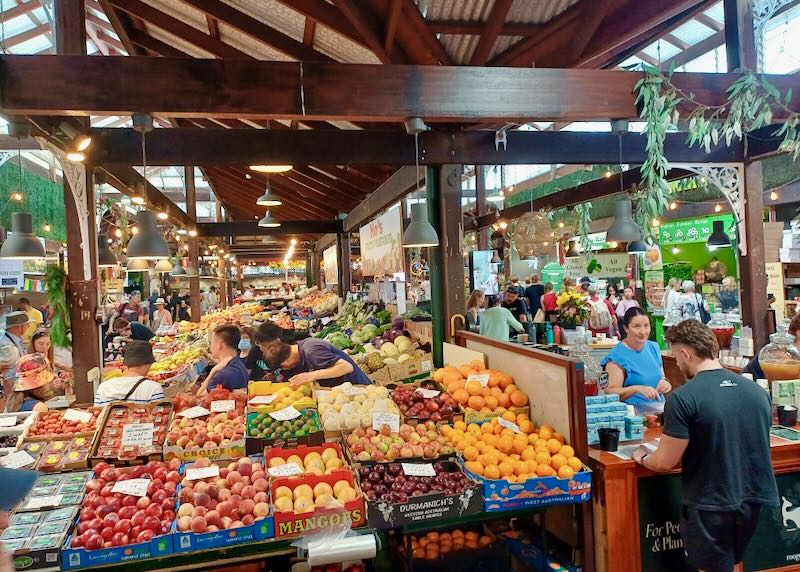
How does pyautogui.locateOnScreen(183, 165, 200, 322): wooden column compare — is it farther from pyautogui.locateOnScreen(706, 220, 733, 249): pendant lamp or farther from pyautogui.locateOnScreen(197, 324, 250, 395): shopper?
pyautogui.locateOnScreen(706, 220, 733, 249): pendant lamp

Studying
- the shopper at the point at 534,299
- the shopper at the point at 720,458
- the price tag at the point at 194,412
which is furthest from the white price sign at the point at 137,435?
the shopper at the point at 534,299

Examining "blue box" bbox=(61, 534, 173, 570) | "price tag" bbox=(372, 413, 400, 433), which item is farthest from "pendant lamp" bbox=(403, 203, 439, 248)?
"blue box" bbox=(61, 534, 173, 570)

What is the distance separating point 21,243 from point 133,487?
3.66 meters

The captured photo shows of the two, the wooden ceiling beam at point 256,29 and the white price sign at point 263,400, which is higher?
the wooden ceiling beam at point 256,29

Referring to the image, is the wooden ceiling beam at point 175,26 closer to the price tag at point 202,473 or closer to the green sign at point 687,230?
the price tag at point 202,473

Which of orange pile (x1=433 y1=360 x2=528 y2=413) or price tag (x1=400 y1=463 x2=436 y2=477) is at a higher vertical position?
orange pile (x1=433 y1=360 x2=528 y2=413)

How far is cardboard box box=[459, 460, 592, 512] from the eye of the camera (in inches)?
116

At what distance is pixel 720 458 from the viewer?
264cm

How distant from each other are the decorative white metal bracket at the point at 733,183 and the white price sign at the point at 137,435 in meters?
5.47

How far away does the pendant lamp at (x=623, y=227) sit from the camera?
5.62m

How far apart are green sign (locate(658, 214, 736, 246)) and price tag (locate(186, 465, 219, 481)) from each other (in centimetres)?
1150

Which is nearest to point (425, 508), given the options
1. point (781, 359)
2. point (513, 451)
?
point (513, 451)

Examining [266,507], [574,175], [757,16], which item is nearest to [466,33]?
[757,16]

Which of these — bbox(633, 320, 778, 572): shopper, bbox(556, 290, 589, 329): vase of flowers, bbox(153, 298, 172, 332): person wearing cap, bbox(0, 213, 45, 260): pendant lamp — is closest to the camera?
bbox(633, 320, 778, 572): shopper
